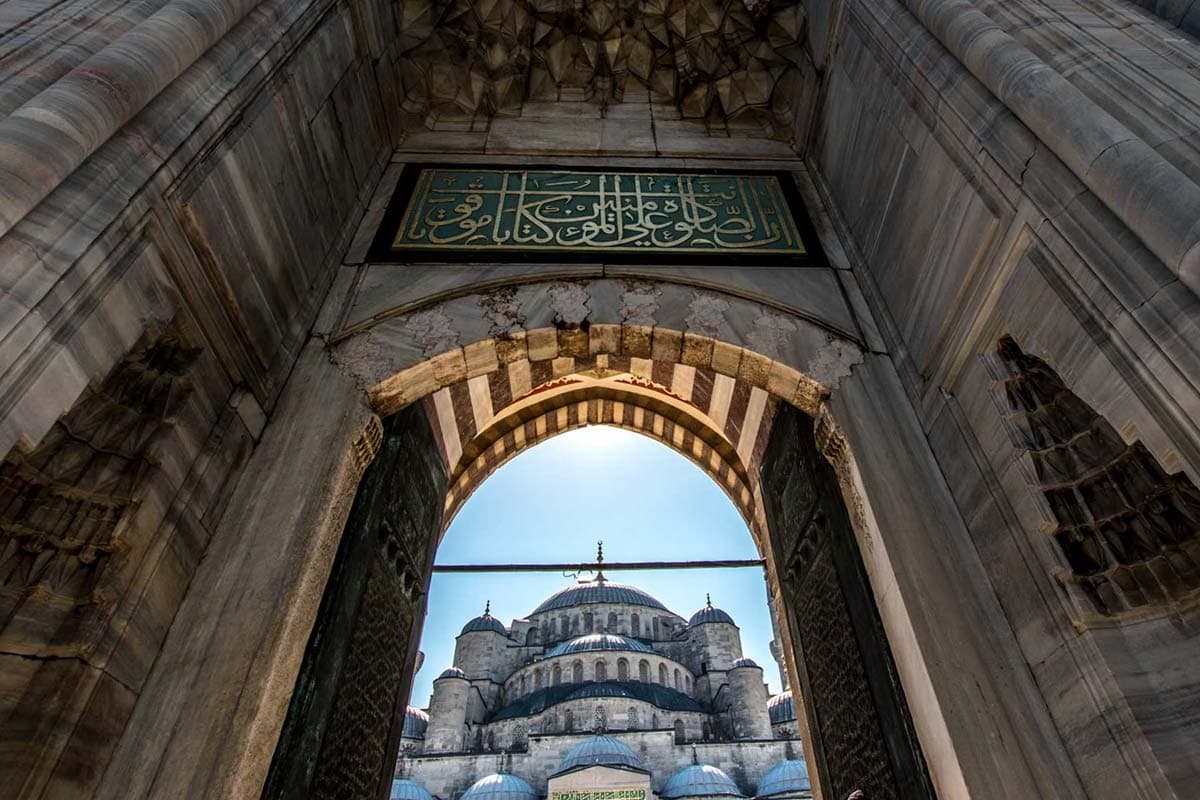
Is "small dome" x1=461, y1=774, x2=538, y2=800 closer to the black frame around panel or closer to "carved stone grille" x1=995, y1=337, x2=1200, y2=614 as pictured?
the black frame around panel

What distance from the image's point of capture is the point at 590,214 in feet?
14.9

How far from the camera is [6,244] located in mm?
1943

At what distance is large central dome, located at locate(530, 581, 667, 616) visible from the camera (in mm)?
45812

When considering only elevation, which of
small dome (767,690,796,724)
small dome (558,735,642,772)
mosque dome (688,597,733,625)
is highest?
mosque dome (688,597,733,625)

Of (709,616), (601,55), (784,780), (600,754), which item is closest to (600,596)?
(709,616)

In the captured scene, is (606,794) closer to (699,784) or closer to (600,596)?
(699,784)

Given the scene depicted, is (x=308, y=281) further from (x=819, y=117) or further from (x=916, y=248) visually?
(x=819, y=117)

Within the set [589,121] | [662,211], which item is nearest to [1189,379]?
[662,211]

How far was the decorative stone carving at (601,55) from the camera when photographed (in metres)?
5.21

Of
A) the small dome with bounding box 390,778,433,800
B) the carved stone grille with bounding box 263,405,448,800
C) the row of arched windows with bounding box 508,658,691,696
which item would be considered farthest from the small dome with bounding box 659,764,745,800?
the carved stone grille with bounding box 263,405,448,800

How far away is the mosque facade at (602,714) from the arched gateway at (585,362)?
99.0 feet

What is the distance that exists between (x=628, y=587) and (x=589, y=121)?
147ft

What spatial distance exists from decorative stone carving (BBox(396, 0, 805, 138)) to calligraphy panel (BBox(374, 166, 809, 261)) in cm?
85

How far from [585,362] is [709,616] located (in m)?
43.8
